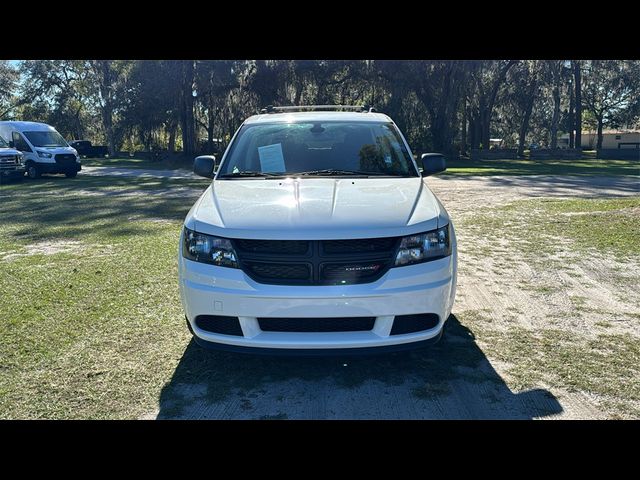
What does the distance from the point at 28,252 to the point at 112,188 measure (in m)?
10.8

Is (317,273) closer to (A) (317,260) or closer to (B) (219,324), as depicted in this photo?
(A) (317,260)

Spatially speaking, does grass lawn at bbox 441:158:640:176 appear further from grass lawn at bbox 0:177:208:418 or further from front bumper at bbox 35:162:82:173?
grass lawn at bbox 0:177:208:418

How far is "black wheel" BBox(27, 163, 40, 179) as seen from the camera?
2209cm

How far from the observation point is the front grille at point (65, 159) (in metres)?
22.1

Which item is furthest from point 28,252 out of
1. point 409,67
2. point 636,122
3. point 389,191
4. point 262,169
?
point 636,122

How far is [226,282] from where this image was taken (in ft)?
10.7

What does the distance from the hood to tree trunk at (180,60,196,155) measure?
31877 millimetres

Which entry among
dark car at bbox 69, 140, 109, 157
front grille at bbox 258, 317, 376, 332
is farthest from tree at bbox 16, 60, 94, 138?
front grille at bbox 258, 317, 376, 332

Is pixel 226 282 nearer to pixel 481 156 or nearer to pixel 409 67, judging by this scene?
pixel 409 67

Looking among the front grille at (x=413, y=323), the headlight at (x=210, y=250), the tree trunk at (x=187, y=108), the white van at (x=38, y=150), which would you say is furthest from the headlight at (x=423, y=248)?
the tree trunk at (x=187, y=108)

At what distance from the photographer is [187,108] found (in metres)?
34.8

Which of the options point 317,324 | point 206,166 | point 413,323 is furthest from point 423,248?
point 206,166

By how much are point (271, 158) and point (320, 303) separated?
1.93 metres

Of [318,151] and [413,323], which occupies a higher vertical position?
[318,151]
